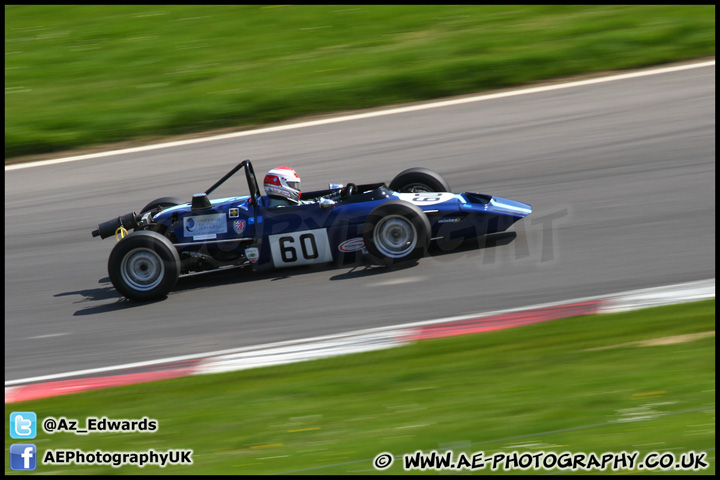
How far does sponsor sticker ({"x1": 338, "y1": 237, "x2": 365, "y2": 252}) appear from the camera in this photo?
8.98 metres

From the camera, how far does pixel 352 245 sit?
29.6 ft

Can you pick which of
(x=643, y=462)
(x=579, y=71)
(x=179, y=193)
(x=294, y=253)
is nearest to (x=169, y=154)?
(x=179, y=193)

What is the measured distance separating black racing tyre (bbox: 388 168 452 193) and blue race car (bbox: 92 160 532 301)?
404 mm

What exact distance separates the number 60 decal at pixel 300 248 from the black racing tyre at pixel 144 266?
1.05 m

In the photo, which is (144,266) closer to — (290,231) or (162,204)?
(162,204)

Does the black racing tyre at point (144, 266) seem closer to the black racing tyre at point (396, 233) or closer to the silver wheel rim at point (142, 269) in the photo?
the silver wheel rim at point (142, 269)

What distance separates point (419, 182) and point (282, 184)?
1.64 m

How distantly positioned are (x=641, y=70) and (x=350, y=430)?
9.60 metres

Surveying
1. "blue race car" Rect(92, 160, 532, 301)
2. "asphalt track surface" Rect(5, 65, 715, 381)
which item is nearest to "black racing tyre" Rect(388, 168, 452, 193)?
"blue race car" Rect(92, 160, 532, 301)

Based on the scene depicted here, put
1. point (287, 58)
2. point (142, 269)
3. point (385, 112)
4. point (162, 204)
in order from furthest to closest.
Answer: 1. point (287, 58)
2. point (385, 112)
3. point (162, 204)
4. point (142, 269)

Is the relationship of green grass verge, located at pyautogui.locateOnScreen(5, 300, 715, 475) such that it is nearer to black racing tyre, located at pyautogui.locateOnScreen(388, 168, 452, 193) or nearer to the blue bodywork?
the blue bodywork

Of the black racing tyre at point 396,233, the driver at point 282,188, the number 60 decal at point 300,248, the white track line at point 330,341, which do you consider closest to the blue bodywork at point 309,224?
the number 60 decal at point 300,248

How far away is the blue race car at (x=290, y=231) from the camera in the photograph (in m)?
8.75

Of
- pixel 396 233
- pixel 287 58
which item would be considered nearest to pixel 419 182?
pixel 396 233
